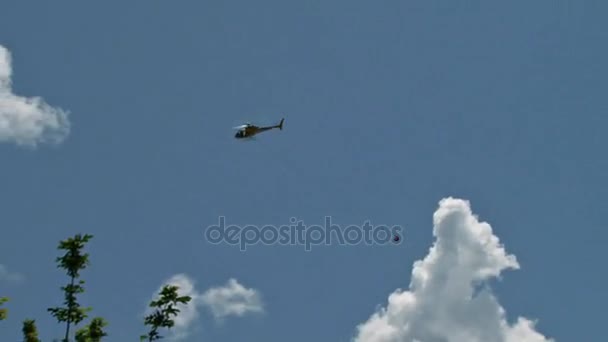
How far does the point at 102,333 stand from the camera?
4891cm

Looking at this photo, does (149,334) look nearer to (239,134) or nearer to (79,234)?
(79,234)

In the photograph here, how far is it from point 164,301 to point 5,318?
1052 cm

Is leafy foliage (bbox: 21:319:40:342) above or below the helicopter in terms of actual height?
below

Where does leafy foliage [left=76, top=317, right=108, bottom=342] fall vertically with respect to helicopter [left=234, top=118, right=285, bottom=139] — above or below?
below

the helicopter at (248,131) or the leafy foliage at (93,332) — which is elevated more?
the helicopter at (248,131)

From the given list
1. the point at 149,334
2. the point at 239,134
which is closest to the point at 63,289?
the point at 149,334

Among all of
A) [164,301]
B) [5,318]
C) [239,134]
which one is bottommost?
[5,318]

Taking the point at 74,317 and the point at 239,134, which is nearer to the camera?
the point at 74,317

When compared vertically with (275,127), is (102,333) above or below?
below

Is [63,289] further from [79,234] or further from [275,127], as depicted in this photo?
[275,127]

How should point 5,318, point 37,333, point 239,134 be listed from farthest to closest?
point 239,134 → point 37,333 → point 5,318

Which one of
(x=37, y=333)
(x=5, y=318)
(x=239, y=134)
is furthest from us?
(x=239, y=134)

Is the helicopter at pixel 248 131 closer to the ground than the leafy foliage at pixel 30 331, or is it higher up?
higher up

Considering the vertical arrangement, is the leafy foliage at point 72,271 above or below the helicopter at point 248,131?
below
